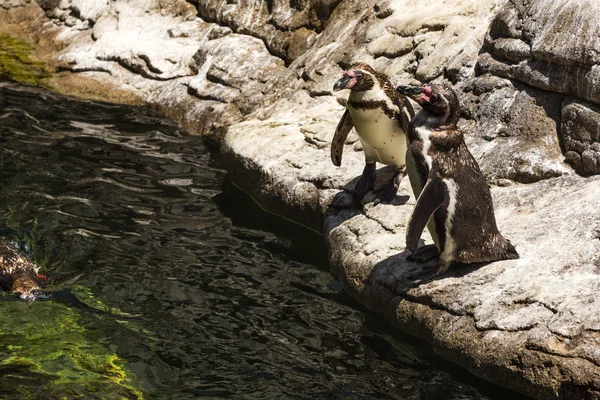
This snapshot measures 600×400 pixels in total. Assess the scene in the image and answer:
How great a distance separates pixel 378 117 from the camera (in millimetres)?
6859

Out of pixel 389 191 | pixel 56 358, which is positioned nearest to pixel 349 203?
pixel 389 191

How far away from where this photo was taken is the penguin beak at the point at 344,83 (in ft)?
21.9

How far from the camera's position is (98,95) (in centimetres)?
1182

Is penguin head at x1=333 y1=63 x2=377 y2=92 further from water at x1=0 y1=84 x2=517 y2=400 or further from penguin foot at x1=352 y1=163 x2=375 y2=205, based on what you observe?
A: water at x1=0 y1=84 x2=517 y2=400

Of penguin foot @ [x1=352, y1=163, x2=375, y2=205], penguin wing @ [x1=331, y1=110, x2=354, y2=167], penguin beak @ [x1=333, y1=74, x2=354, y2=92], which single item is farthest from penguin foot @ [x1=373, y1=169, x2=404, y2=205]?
penguin beak @ [x1=333, y1=74, x2=354, y2=92]

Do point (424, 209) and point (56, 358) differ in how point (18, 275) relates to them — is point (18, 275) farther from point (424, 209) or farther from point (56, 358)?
point (424, 209)

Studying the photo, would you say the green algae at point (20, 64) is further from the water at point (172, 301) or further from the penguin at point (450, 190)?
the penguin at point (450, 190)

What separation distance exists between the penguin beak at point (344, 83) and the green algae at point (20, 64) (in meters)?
6.69

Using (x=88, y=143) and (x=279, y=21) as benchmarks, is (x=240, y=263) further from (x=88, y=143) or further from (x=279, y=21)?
(x=279, y=21)

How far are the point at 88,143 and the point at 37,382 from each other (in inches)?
203


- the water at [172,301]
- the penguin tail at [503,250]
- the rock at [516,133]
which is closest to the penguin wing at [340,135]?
the water at [172,301]

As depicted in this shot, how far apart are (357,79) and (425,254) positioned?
5.23 ft

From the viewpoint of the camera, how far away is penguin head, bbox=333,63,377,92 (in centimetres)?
671

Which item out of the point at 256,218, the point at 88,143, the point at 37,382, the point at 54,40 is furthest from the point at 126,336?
the point at 54,40
